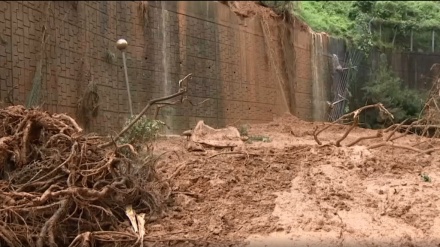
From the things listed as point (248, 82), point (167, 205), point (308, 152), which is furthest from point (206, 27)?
point (167, 205)

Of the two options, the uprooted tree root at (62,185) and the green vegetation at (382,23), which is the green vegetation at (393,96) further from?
the uprooted tree root at (62,185)

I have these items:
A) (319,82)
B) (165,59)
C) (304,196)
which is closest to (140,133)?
(304,196)

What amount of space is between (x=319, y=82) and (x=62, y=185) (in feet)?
13.4

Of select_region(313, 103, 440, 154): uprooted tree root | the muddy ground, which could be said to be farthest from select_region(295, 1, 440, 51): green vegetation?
the muddy ground

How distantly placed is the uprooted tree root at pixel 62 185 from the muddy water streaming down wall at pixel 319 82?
283 cm

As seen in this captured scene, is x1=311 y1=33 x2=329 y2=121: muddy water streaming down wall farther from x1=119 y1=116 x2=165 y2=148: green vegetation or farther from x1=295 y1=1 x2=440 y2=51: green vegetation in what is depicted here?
x1=119 y1=116 x2=165 y2=148: green vegetation

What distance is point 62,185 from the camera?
5.96m

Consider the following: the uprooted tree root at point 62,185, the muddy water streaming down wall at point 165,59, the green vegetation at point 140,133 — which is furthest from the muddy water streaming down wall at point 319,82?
the uprooted tree root at point 62,185

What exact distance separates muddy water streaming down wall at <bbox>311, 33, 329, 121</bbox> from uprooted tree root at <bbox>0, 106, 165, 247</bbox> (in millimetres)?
2826

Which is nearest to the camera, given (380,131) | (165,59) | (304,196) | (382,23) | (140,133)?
(304,196)

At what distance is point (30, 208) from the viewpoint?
5527 mm

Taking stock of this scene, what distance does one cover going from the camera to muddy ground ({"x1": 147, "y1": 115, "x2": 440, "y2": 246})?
5.83 m

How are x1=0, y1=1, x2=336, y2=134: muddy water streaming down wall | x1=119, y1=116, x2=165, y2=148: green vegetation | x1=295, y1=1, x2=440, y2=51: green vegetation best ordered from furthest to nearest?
1. x1=295, y1=1, x2=440, y2=51: green vegetation
2. x1=0, y1=1, x2=336, y2=134: muddy water streaming down wall
3. x1=119, y1=116, x2=165, y2=148: green vegetation

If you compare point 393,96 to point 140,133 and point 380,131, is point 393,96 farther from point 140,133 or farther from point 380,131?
point 140,133
